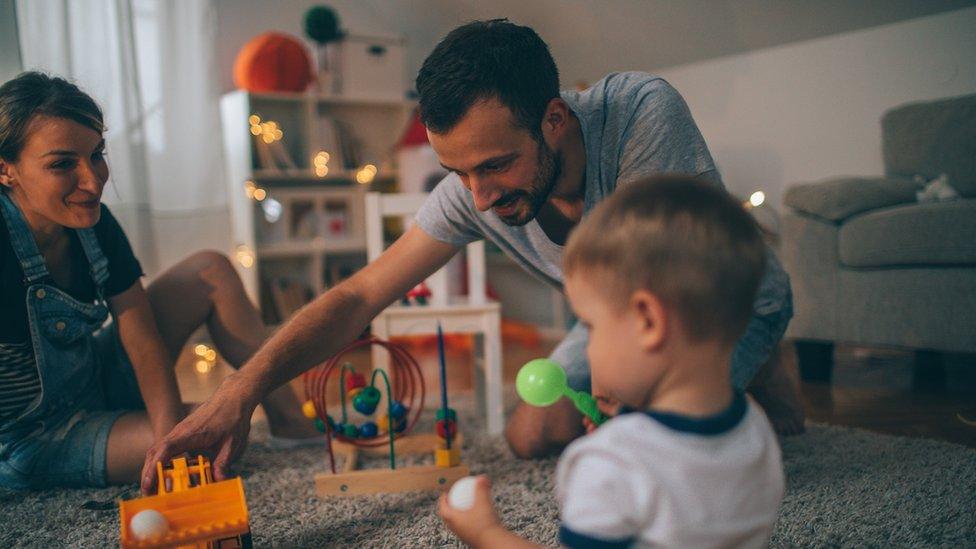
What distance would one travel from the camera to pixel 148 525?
29.6 inches

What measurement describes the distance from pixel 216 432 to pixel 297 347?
170mm

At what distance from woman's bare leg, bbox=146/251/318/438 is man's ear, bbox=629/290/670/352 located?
1120 millimetres

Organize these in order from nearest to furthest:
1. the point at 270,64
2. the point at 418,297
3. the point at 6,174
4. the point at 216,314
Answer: the point at 6,174, the point at 216,314, the point at 418,297, the point at 270,64

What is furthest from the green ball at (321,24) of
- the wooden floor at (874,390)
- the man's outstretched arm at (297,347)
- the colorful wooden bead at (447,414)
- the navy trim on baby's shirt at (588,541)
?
the navy trim on baby's shirt at (588,541)

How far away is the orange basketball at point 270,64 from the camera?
9.62 ft

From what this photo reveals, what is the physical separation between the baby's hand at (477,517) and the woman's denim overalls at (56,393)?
894mm

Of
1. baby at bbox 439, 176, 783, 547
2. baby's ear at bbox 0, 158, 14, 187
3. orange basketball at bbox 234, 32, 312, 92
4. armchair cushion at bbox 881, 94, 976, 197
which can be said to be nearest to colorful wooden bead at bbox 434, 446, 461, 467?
baby at bbox 439, 176, 783, 547

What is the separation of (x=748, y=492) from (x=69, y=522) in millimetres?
1045

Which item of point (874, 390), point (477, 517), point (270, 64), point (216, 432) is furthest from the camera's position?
point (270, 64)

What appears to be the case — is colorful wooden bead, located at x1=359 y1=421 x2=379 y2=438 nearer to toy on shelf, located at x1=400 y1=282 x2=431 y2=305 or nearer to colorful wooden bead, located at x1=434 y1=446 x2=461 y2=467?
colorful wooden bead, located at x1=434 y1=446 x2=461 y2=467

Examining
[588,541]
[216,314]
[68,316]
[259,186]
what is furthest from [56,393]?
[259,186]

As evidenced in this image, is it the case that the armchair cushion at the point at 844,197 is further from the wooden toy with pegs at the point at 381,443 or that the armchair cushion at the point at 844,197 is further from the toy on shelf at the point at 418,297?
the wooden toy with pegs at the point at 381,443

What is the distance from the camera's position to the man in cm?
100

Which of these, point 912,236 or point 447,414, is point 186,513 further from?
point 912,236
